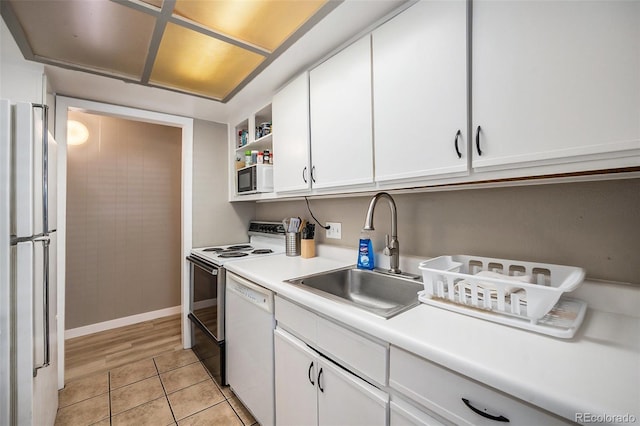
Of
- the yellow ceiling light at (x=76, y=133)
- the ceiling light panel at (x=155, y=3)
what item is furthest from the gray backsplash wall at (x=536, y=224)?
the yellow ceiling light at (x=76, y=133)

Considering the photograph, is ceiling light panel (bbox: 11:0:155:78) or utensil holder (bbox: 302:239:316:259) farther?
utensil holder (bbox: 302:239:316:259)

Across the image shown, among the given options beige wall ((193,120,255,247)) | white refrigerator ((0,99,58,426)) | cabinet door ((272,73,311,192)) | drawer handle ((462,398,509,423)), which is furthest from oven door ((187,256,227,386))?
drawer handle ((462,398,509,423))

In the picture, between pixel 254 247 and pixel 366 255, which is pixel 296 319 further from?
pixel 254 247

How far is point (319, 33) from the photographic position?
1328 millimetres

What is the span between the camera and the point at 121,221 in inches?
114

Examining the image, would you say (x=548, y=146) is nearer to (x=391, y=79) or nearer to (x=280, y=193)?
(x=391, y=79)

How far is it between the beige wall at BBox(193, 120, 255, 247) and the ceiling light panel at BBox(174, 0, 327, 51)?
141cm

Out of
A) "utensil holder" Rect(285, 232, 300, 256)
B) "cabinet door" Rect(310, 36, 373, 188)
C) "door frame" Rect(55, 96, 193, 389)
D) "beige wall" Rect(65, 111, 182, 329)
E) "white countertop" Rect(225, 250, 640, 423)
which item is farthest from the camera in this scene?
"beige wall" Rect(65, 111, 182, 329)

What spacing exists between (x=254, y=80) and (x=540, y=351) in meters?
1.97

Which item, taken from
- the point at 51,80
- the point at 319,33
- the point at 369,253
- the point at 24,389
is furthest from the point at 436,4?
the point at 51,80

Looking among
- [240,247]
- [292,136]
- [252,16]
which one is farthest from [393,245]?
[240,247]

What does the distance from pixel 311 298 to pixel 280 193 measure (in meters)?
0.97

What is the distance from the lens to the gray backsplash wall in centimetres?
87

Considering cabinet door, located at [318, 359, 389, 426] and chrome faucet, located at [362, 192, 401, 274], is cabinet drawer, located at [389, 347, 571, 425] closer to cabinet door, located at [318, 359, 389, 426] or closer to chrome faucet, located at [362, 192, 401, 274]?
cabinet door, located at [318, 359, 389, 426]
